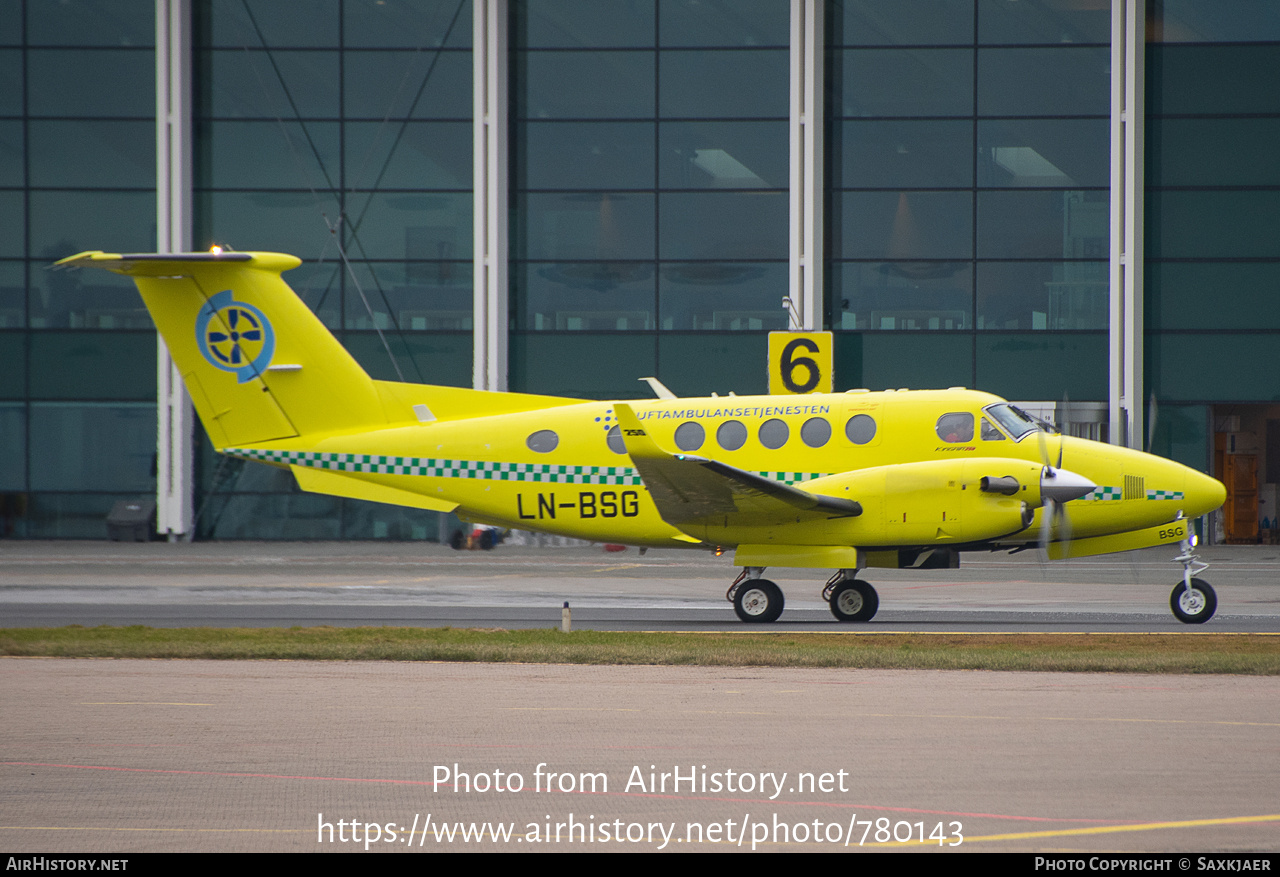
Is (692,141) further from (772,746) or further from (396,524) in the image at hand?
(772,746)

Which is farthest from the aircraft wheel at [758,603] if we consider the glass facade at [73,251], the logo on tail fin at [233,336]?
the glass facade at [73,251]

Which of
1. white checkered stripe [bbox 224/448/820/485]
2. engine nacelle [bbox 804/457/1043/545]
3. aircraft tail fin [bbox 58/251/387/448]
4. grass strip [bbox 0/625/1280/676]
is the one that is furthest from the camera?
aircraft tail fin [bbox 58/251/387/448]

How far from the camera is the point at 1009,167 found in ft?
114

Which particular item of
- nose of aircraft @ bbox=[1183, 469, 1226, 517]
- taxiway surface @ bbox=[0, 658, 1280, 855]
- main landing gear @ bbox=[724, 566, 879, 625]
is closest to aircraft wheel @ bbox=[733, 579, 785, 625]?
main landing gear @ bbox=[724, 566, 879, 625]

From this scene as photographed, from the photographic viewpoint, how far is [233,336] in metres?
19.5

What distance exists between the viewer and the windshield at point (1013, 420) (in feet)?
56.3

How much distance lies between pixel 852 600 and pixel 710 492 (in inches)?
97.4

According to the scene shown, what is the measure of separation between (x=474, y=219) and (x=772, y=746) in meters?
28.1

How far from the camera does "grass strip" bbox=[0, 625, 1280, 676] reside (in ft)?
41.9

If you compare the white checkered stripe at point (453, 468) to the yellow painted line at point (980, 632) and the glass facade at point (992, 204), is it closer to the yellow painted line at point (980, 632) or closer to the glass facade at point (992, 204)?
the yellow painted line at point (980, 632)

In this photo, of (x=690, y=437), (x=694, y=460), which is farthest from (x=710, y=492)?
(x=690, y=437)

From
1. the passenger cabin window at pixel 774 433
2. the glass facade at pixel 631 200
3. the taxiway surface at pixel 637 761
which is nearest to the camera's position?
the taxiway surface at pixel 637 761

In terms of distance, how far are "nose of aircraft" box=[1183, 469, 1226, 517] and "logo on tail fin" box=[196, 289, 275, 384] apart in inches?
522

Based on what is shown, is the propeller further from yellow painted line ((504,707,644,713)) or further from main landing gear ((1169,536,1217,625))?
yellow painted line ((504,707,644,713))
